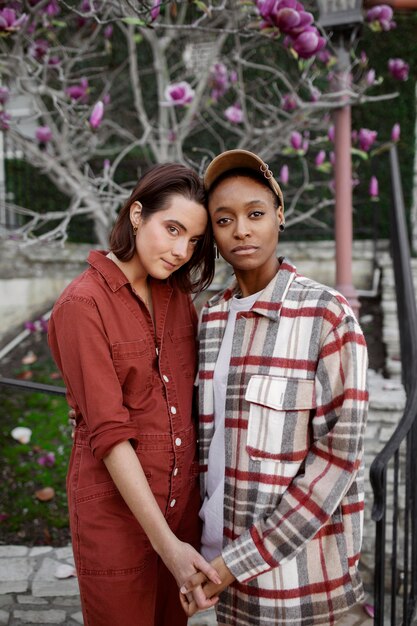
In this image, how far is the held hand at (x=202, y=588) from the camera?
5.29ft

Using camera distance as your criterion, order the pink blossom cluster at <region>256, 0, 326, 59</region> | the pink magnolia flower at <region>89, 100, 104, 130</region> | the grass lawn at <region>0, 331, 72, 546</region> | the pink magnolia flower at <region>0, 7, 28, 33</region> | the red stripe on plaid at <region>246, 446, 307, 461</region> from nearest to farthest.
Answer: the red stripe on plaid at <region>246, 446, 307, 461</region> < the pink blossom cluster at <region>256, 0, 326, 59</region> < the pink magnolia flower at <region>0, 7, 28, 33</region> < the pink magnolia flower at <region>89, 100, 104, 130</region> < the grass lawn at <region>0, 331, 72, 546</region>

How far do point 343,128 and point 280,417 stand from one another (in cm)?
291

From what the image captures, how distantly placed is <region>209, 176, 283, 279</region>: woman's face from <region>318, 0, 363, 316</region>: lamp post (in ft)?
7.72

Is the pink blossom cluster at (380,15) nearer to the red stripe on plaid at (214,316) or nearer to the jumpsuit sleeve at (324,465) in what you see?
the red stripe on plaid at (214,316)

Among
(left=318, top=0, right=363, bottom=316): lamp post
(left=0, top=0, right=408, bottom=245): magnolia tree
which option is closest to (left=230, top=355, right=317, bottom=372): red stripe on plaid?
(left=0, top=0, right=408, bottom=245): magnolia tree

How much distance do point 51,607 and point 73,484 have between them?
1697 mm

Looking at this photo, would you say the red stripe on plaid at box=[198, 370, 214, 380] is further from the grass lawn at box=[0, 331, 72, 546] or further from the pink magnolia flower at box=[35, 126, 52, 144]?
the pink magnolia flower at box=[35, 126, 52, 144]

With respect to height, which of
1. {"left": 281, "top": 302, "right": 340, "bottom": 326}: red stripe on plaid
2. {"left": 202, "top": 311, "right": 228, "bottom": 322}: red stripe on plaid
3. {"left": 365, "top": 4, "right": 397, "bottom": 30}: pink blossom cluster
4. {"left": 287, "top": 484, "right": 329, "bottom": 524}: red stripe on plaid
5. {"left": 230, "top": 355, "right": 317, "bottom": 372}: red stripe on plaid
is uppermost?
{"left": 365, "top": 4, "right": 397, "bottom": 30}: pink blossom cluster

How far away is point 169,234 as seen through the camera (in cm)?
178

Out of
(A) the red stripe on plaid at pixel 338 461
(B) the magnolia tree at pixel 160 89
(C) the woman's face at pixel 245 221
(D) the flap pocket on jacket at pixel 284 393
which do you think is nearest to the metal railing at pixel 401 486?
(A) the red stripe on plaid at pixel 338 461

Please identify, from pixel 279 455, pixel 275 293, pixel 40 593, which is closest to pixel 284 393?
pixel 279 455

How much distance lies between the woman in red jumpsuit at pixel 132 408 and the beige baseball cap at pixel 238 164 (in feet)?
0.26

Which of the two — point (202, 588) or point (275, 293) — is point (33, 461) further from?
point (275, 293)

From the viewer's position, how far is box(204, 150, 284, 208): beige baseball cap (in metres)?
1.69
